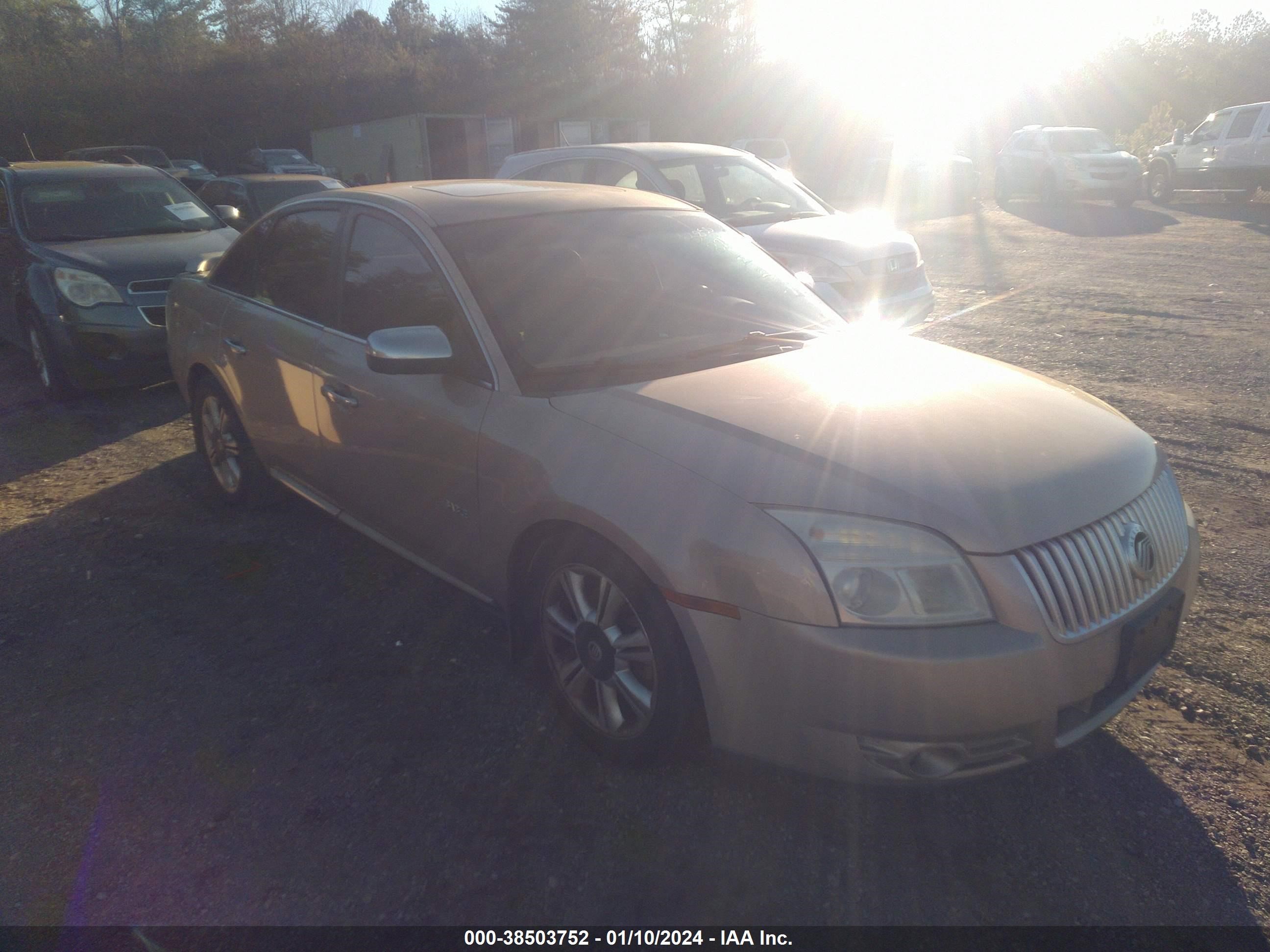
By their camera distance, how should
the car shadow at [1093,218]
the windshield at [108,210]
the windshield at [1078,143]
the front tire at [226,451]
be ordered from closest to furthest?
the front tire at [226,451] → the windshield at [108,210] → the car shadow at [1093,218] → the windshield at [1078,143]

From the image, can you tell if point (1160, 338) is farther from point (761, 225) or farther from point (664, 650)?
point (664, 650)

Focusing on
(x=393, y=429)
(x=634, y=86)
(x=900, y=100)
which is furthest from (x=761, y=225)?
(x=634, y=86)

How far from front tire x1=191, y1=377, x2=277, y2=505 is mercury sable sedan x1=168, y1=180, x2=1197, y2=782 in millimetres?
598

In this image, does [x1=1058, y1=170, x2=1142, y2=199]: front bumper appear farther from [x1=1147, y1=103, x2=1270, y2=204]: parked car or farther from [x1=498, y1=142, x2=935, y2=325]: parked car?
[x1=498, y1=142, x2=935, y2=325]: parked car

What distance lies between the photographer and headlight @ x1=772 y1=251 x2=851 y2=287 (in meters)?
7.29

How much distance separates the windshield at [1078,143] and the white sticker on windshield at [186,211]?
18948 mm

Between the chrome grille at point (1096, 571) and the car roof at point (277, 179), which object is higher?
the chrome grille at point (1096, 571)

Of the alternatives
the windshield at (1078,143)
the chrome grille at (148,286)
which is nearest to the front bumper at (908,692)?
the chrome grille at (148,286)

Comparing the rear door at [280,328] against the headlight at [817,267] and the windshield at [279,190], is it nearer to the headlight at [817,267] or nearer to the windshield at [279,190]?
the headlight at [817,267]

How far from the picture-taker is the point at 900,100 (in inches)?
1591

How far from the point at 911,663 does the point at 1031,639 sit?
1.03 feet

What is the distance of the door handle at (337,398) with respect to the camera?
3.61m

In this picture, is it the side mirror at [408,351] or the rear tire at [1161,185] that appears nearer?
the side mirror at [408,351]

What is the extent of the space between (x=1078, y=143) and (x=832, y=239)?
55.7 ft
